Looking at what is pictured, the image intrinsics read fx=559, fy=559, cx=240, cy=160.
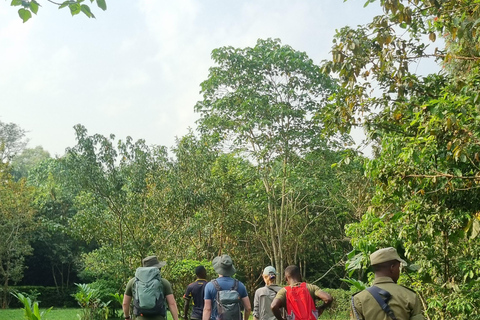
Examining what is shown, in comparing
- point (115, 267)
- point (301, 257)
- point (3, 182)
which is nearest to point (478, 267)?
point (115, 267)

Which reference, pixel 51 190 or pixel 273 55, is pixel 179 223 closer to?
pixel 273 55

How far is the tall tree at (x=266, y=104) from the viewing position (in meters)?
20.8

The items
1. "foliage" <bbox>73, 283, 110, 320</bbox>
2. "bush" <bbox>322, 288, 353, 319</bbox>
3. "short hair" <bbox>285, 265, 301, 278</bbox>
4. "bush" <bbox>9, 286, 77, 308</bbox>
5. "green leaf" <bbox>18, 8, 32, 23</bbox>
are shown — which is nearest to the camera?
"green leaf" <bbox>18, 8, 32, 23</bbox>

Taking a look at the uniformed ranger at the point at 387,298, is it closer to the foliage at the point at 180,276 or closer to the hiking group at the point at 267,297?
the hiking group at the point at 267,297

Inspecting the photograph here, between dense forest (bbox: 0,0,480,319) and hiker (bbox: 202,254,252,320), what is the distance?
1843mm

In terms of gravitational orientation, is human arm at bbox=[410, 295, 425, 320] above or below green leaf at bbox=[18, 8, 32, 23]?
below

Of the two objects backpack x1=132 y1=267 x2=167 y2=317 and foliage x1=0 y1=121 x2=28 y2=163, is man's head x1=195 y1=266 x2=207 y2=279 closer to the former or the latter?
backpack x1=132 y1=267 x2=167 y2=317

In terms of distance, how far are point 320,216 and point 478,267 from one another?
1913 centimetres

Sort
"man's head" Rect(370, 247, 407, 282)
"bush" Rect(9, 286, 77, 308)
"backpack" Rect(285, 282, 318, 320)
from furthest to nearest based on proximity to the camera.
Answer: "bush" Rect(9, 286, 77, 308)
"backpack" Rect(285, 282, 318, 320)
"man's head" Rect(370, 247, 407, 282)

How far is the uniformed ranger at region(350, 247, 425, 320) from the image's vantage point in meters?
3.79

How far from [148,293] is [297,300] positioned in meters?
1.95

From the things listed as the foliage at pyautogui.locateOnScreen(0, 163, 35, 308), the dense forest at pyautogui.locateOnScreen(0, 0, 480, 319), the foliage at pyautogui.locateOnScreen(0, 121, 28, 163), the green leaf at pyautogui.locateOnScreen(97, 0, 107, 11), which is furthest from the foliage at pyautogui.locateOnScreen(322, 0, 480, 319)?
the foliage at pyautogui.locateOnScreen(0, 121, 28, 163)

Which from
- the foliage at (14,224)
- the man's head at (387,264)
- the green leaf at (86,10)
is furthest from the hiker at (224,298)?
the foliage at (14,224)

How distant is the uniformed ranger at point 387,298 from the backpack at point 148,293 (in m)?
3.29
